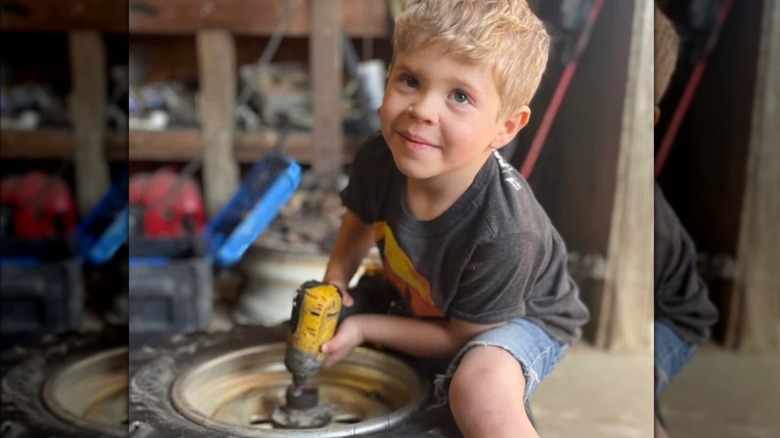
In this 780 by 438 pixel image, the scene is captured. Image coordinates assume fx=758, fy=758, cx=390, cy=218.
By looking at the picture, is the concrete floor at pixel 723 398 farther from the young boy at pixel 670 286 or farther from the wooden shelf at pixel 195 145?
the wooden shelf at pixel 195 145

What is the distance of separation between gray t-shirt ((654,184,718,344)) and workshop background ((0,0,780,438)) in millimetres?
21

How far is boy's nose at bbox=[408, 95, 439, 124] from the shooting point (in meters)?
0.32

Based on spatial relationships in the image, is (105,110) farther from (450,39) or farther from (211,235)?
(450,39)

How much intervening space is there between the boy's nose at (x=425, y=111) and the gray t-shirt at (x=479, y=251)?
0.03m

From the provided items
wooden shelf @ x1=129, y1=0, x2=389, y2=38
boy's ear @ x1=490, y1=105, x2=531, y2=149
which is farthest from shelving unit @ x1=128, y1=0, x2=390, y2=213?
boy's ear @ x1=490, y1=105, x2=531, y2=149

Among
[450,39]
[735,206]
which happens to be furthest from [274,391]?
[735,206]

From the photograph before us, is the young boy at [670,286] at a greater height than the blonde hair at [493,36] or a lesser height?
lesser

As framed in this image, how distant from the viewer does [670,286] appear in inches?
17.4

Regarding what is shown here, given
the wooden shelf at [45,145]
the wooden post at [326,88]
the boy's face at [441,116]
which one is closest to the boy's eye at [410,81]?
the boy's face at [441,116]

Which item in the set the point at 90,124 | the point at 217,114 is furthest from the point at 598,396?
the point at 90,124

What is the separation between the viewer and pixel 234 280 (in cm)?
47

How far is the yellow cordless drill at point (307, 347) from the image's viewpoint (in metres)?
0.37

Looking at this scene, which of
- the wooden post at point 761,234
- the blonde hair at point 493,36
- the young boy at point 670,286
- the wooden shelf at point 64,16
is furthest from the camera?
the wooden post at point 761,234

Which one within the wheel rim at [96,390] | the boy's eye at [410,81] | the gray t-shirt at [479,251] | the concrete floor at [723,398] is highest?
the boy's eye at [410,81]
